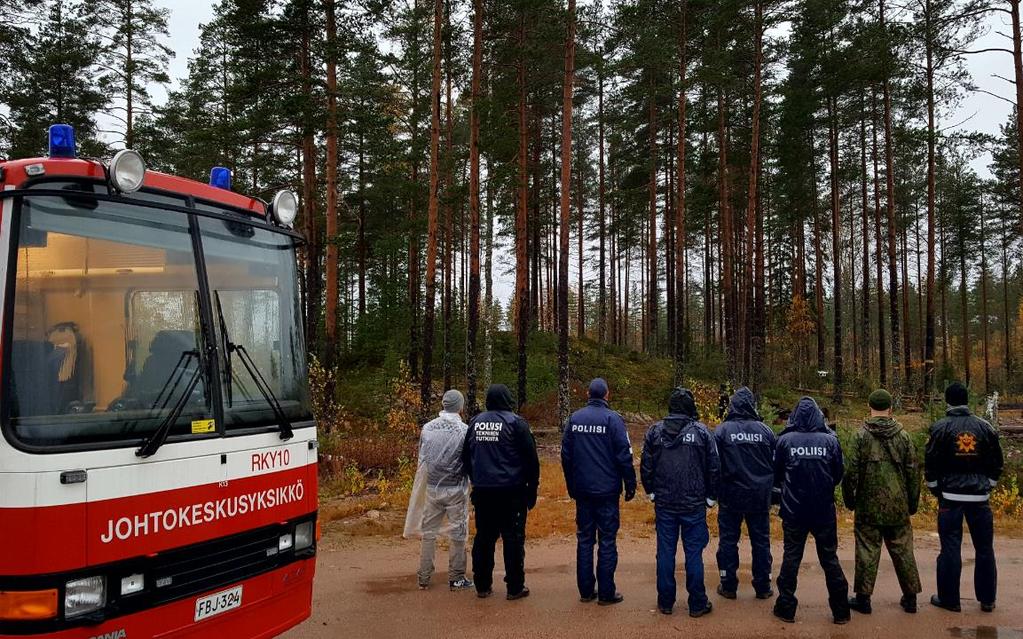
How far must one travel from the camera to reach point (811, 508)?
18.7ft

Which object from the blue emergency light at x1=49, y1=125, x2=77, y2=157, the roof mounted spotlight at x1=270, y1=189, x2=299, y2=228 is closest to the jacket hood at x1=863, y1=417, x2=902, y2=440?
the roof mounted spotlight at x1=270, y1=189, x2=299, y2=228

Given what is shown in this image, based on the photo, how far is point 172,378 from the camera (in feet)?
12.5

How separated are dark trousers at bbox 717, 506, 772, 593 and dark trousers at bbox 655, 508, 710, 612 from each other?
61cm

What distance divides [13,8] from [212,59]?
8.94 meters

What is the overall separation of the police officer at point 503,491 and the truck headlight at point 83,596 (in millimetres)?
3425

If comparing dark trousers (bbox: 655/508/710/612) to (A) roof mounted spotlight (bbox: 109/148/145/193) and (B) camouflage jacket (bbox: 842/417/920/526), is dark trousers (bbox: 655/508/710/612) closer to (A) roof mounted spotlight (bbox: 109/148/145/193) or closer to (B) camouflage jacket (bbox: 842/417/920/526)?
(B) camouflage jacket (bbox: 842/417/920/526)

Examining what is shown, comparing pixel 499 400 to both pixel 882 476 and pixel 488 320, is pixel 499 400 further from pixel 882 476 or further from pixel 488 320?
pixel 488 320

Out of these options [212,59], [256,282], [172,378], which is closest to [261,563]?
[172,378]

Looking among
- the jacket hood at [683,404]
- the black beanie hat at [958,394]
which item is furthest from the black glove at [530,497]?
the black beanie hat at [958,394]

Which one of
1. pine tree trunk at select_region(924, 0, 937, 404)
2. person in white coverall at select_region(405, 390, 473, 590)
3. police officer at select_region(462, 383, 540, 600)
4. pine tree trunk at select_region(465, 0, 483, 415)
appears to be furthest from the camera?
pine tree trunk at select_region(924, 0, 937, 404)

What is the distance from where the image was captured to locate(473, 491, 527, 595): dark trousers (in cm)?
620

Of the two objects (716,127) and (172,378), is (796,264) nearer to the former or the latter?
(716,127)

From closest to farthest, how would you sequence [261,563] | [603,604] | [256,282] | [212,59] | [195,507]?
[195,507] < [261,563] < [256,282] < [603,604] < [212,59]

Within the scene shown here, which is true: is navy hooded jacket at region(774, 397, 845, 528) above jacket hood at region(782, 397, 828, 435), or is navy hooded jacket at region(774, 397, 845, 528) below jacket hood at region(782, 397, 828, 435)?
below
